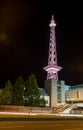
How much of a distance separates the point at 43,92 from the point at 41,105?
15.8 m

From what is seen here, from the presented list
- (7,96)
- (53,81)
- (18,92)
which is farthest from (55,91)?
(7,96)

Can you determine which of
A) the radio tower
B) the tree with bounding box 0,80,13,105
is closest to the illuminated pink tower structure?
the radio tower

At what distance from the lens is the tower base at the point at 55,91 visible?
89.3m

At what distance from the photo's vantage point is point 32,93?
2904 inches

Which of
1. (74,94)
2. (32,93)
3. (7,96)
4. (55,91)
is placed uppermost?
(74,94)

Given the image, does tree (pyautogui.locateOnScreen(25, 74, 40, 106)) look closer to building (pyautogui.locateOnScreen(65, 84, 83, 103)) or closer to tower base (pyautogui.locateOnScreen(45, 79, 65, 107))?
tower base (pyautogui.locateOnScreen(45, 79, 65, 107))

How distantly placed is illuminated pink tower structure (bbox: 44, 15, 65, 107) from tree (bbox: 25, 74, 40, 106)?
15631mm

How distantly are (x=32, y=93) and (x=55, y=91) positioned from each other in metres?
18.0

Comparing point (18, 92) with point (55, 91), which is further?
point (55, 91)

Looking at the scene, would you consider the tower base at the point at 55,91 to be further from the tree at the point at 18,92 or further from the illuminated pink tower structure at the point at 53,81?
the tree at the point at 18,92

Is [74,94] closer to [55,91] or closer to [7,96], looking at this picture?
[55,91]

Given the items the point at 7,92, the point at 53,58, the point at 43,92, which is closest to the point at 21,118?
the point at 7,92

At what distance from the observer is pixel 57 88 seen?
3617 inches

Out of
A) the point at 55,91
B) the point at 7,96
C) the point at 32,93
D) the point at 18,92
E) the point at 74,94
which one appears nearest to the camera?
the point at 7,96
